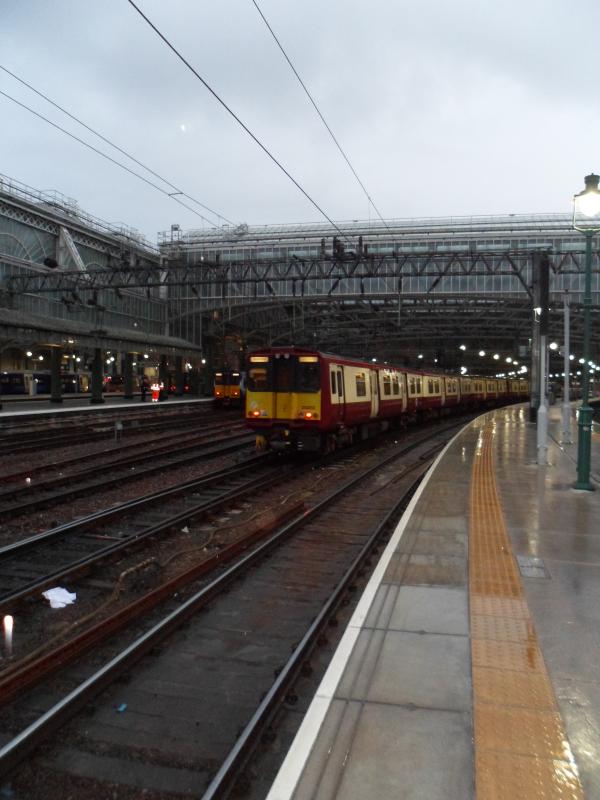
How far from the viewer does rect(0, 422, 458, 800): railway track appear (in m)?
3.48

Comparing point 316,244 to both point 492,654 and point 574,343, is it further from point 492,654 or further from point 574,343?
point 492,654

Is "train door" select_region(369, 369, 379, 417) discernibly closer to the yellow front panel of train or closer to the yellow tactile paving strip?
the yellow front panel of train

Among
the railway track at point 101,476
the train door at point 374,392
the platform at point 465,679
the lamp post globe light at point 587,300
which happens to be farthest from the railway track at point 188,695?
the train door at point 374,392

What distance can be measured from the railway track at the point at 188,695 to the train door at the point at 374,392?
1263 cm

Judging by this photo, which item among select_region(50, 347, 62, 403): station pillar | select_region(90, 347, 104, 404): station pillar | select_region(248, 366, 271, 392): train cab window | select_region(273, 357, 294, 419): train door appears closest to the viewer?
select_region(273, 357, 294, 419): train door

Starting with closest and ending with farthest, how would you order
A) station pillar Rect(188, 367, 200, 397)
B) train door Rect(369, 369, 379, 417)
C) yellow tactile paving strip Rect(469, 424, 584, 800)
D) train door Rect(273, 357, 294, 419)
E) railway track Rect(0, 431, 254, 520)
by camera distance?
1. yellow tactile paving strip Rect(469, 424, 584, 800)
2. railway track Rect(0, 431, 254, 520)
3. train door Rect(273, 357, 294, 419)
4. train door Rect(369, 369, 379, 417)
5. station pillar Rect(188, 367, 200, 397)

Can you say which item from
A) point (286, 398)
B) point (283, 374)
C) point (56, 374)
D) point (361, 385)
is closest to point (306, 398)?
point (286, 398)

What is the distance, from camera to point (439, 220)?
53344 mm

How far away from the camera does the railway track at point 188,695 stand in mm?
3479

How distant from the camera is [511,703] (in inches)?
146

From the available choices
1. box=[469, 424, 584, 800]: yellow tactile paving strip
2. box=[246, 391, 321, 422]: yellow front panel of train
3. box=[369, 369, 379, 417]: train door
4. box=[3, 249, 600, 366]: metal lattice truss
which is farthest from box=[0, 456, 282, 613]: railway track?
box=[3, 249, 600, 366]: metal lattice truss

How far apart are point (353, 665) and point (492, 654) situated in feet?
3.44

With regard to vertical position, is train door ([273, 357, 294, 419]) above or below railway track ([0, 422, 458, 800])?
above

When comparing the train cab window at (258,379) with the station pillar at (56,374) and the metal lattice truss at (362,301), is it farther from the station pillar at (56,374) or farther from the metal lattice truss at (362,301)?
the station pillar at (56,374)
